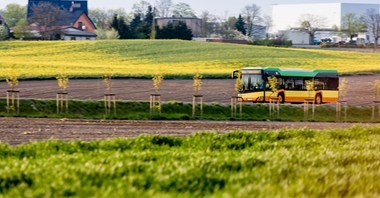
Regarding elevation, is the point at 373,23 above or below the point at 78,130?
above

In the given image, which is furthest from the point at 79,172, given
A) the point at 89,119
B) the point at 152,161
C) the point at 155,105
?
the point at 155,105

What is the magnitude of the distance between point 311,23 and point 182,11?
31522 mm

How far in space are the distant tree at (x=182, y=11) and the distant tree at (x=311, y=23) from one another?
26.5 meters

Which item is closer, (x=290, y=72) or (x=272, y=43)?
(x=290, y=72)

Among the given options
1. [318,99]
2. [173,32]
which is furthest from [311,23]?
[318,99]

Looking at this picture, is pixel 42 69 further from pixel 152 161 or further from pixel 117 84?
pixel 152 161

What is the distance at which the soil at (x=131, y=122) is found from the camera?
1104 inches

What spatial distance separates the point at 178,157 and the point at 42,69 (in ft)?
178

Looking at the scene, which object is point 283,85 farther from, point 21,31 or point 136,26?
point 136,26

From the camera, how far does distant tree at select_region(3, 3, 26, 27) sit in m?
159

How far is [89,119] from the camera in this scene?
125ft

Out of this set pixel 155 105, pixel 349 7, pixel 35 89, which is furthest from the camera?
pixel 349 7

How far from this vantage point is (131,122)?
36.3m

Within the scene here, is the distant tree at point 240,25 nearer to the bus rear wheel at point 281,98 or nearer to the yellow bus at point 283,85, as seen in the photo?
the yellow bus at point 283,85
